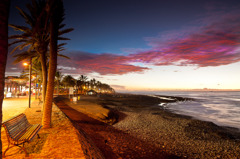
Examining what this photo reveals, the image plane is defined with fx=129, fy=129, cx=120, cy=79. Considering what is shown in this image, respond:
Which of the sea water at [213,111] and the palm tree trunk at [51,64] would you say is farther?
the sea water at [213,111]

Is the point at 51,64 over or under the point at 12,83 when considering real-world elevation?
over

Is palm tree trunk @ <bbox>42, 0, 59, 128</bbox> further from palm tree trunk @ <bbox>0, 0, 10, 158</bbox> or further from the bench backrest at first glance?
palm tree trunk @ <bbox>0, 0, 10, 158</bbox>

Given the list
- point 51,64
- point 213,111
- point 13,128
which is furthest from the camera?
point 213,111

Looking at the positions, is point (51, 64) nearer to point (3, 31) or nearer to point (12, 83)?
point (3, 31)

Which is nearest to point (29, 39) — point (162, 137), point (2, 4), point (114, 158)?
point (2, 4)

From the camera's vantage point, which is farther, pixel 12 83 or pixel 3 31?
pixel 12 83

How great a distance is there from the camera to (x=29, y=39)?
39.7 feet

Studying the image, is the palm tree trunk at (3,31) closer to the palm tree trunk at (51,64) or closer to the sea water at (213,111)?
the palm tree trunk at (51,64)

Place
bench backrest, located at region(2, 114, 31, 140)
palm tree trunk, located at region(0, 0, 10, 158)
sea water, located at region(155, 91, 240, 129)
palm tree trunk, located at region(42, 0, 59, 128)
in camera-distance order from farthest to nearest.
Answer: sea water, located at region(155, 91, 240, 129) → palm tree trunk, located at region(42, 0, 59, 128) → bench backrest, located at region(2, 114, 31, 140) → palm tree trunk, located at region(0, 0, 10, 158)

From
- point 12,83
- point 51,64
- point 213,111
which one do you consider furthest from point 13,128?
point 12,83

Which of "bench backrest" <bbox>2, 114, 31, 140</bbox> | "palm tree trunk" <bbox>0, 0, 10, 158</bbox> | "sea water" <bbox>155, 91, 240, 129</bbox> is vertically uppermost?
"palm tree trunk" <bbox>0, 0, 10, 158</bbox>

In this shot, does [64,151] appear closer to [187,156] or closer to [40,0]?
[187,156]

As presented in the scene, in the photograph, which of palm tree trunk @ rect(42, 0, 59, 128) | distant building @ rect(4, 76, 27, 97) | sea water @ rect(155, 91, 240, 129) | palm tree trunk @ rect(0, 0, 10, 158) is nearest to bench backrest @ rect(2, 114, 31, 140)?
palm tree trunk @ rect(42, 0, 59, 128)

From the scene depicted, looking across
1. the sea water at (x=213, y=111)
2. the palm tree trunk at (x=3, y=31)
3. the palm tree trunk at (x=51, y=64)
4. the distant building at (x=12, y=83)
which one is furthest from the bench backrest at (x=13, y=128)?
the distant building at (x=12, y=83)
